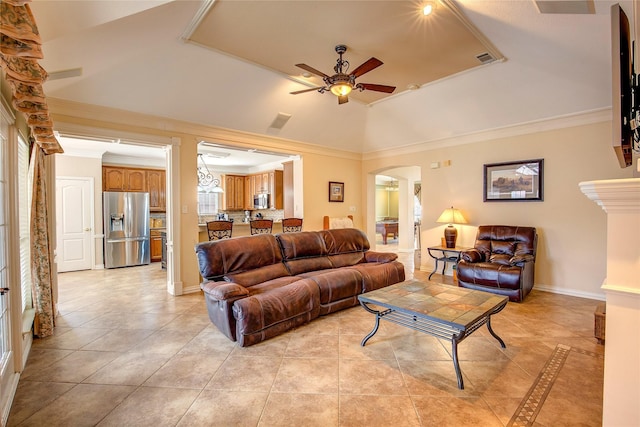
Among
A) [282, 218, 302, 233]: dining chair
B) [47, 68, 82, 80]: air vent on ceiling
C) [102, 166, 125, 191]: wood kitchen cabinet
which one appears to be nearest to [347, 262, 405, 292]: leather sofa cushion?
[282, 218, 302, 233]: dining chair

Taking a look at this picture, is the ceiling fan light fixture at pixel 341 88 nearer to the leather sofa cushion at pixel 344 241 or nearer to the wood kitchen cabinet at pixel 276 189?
the leather sofa cushion at pixel 344 241

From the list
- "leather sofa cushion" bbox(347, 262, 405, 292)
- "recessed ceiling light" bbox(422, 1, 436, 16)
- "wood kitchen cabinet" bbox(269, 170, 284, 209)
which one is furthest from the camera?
"wood kitchen cabinet" bbox(269, 170, 284, 209)

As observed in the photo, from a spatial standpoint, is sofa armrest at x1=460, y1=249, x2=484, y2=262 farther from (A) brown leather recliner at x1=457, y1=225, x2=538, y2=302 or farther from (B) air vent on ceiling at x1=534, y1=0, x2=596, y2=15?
(B) air vent on ceiling at x1=534, y1=0, x2=596, y2=15

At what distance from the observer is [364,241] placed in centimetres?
496

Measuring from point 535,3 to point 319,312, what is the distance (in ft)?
11.8

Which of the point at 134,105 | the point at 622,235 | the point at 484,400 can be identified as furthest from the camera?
the point at 134,105

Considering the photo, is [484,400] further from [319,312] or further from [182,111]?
[182,111]

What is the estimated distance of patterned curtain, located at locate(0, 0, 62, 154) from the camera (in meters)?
1.23

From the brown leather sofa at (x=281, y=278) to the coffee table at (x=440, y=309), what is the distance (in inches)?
27.8

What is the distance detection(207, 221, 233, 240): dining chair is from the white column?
13.7ft

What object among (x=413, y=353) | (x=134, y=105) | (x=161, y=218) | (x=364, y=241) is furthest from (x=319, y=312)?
(x=161, y=218)

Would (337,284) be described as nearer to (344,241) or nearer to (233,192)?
(344,241)

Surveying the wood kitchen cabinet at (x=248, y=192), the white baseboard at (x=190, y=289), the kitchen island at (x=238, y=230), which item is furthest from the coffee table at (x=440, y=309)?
the wood kitchen cabinet at (x=248, y=192)

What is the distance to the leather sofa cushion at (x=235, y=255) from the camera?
3332mm
